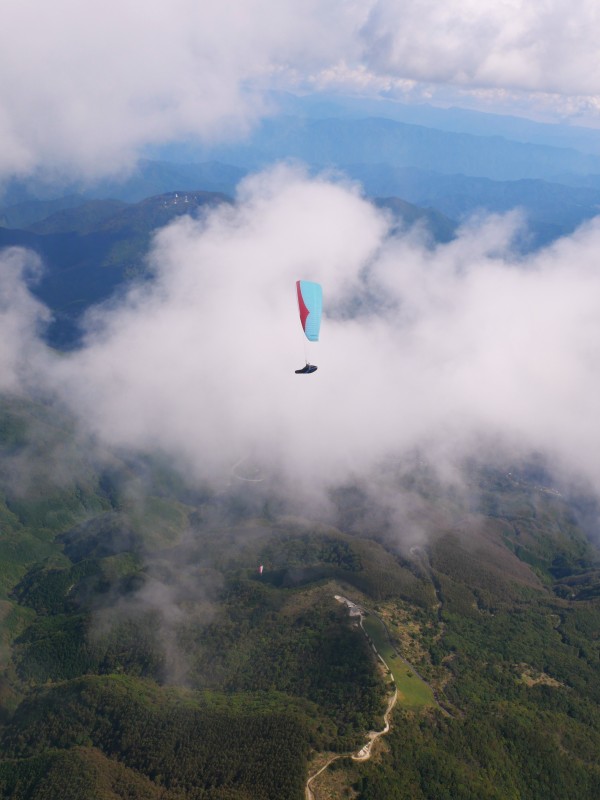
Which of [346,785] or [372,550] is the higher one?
[346,785]

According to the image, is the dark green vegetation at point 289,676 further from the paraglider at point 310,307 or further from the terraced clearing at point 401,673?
the paraglider at point 310,307

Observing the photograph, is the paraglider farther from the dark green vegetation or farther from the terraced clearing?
the dark green vegetation

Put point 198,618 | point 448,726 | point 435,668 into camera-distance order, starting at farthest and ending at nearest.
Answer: point 198,618 < point 435,668 < point 448,726

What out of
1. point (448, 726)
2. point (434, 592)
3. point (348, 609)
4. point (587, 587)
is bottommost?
point (587, 587)

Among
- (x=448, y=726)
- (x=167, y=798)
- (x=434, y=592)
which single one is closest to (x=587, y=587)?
(x=434, y=592)

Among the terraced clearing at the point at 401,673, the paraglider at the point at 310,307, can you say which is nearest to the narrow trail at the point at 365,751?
the terraced clearing at the point at 401,673

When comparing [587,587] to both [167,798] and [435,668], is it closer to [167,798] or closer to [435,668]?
[435,668]

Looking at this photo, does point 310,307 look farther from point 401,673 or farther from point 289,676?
point 289,676

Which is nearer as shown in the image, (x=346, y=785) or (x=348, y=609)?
(x=346, y=785)
